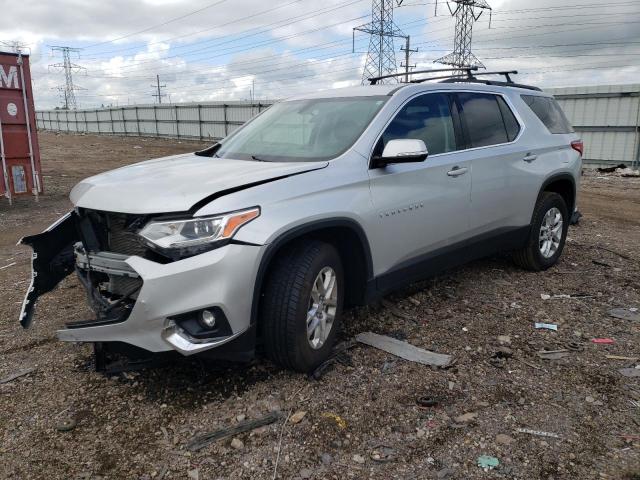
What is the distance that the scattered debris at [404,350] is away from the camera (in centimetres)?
370

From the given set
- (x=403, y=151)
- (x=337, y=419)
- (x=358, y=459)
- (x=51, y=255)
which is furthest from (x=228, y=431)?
(x=403, y=151)

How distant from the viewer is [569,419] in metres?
3.04

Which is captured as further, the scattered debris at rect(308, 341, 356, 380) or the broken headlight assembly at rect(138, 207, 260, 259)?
the scattered debris at rect(308, 341, 356, 380)

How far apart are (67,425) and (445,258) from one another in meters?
2.89

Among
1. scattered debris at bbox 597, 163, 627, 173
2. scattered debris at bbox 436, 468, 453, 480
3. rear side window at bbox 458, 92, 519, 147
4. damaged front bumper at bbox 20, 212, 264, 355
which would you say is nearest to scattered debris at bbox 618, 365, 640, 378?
scattered debris at bbox 436, 468, 453, 480

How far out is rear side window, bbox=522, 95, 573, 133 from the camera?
218 inches

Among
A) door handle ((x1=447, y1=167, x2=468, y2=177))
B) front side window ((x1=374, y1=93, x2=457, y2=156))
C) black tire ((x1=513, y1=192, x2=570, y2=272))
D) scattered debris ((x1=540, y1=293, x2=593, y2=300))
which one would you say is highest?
front side window ((x1=374, y1=93, x2=457, y2=156))

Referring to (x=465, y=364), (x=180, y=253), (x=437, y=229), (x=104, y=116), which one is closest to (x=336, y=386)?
(x=465, y=364)

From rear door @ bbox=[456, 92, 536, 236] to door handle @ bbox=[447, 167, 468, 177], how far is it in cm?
15

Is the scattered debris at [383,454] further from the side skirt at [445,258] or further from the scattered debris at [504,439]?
the side skirt at [445,258]

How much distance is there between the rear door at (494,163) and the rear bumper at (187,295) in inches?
93.4

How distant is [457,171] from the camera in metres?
4.35

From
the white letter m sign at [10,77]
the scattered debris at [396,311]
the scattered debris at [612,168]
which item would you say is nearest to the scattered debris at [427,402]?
the scattered debris at [396,311]

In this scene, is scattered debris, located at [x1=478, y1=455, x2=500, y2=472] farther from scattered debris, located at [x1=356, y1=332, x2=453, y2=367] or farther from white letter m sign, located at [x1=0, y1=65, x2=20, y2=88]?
white letter m sign, located at [x1=0, y1=65, x2=20, y2=88]
